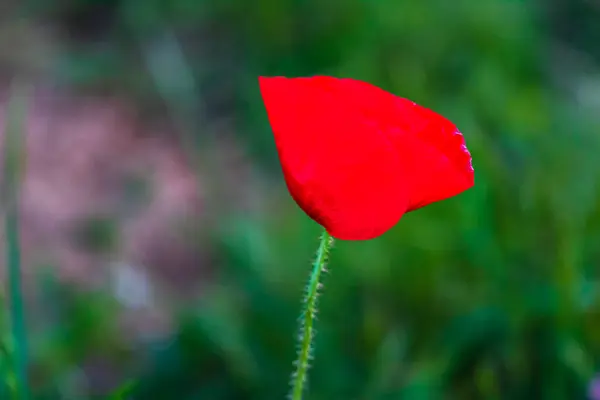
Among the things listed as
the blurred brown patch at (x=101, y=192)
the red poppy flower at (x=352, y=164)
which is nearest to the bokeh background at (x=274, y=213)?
the blurred brown patch at (x=101, y=192)

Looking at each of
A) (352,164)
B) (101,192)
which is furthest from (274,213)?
(352,164)

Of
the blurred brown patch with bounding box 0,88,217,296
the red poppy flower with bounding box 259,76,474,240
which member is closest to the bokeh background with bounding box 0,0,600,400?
the blurred brown patch with bounding box 0,88,217,296

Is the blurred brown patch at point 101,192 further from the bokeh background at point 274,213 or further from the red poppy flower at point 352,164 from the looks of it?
the red poppy flower at point 352,164

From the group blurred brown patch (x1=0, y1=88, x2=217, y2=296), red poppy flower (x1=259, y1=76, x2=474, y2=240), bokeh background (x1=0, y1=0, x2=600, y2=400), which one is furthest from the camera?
blurred brown patch (x1=0, y1=88, x2=217, y2=296)

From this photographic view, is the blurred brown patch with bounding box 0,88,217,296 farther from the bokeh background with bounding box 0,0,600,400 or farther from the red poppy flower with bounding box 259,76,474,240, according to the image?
the red poppy flower with bounding box 259,76,474,240

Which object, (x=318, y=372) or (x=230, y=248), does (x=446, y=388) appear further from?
(x=230, y=248)

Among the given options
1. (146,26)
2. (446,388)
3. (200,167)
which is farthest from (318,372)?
(146,26)
